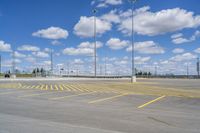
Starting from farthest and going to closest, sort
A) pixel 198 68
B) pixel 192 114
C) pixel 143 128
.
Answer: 1. pixel 198 68
2. pixel 192 114
3. pixel 143 128

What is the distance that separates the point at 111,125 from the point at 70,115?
7.37 feet

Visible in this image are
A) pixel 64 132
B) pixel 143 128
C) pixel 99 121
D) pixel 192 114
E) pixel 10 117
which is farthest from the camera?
pixel 192 114

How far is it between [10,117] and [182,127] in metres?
5.85

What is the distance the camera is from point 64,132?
6.62 m

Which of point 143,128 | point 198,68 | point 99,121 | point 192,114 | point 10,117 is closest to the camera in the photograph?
point 143,128

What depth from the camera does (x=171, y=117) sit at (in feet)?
29.3

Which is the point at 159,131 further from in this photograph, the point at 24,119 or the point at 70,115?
the point at 24,119

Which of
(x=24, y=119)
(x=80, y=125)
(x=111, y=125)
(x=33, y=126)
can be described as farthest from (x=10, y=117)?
(x=111, y=125)

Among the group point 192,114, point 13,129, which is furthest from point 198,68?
point 13,129

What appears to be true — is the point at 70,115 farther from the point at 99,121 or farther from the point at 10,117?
the point at 10,117

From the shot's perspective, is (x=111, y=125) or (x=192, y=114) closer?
(x=111, y=125)

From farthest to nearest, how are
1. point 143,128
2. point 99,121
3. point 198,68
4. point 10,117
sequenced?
point 198,68, point 10,117, point 99,121, point 143,128

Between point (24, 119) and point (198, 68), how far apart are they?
76.6 metres

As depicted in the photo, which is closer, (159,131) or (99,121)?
(159,131)
